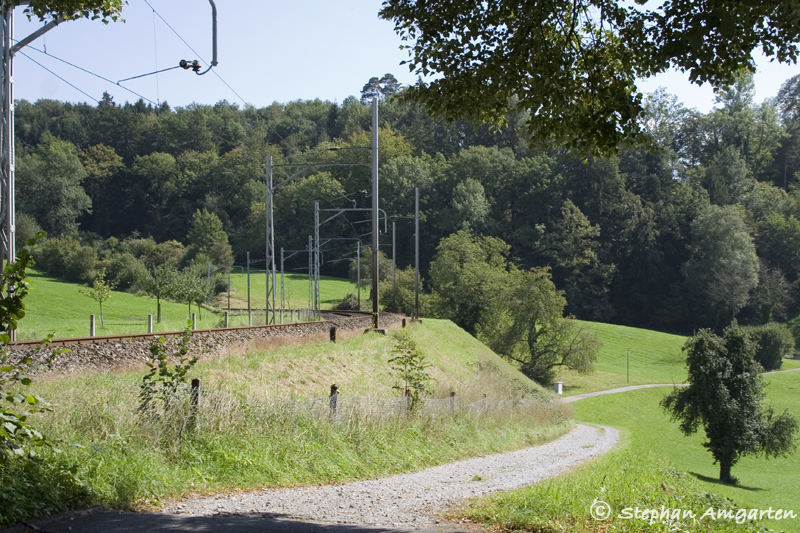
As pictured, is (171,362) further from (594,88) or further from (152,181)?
(152,181)

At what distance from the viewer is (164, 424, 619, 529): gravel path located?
8430mm

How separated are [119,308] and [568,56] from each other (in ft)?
191

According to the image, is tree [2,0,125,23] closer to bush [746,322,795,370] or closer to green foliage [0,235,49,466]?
green foliage [0,235,49,466]

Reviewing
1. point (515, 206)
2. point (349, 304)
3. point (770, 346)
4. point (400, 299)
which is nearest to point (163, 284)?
point (349, 304)

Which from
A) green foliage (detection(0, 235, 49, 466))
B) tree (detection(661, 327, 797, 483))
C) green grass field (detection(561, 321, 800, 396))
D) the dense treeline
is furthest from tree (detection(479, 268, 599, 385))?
green foliage (detection(0, 235, 49, 466))

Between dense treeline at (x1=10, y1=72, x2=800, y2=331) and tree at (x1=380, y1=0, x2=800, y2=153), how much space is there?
8874cm

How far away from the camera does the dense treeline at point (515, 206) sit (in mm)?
101125

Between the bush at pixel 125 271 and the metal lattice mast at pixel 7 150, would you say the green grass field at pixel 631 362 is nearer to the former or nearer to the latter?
the bush at pixel 125 271

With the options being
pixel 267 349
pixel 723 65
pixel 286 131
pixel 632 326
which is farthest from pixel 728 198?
pixel 723 65

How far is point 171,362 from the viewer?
21000mm

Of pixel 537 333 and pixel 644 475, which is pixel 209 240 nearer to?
pixel 537 333

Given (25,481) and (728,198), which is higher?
(728,198)

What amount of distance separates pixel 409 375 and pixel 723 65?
10428 millimetres

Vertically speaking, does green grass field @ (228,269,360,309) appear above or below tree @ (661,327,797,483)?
above
